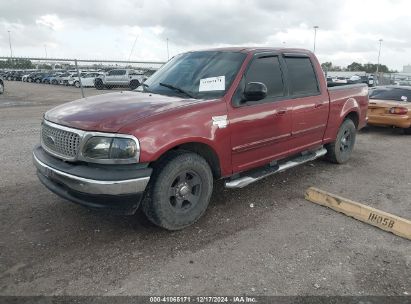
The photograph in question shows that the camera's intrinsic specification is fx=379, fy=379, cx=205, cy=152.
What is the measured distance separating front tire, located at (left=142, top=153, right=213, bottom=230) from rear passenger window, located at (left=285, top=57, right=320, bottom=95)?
195 cm

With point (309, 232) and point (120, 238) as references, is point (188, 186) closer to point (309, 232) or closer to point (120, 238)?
point (120, 238)

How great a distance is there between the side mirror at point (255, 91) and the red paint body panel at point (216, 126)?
13cm

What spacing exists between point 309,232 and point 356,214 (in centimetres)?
74

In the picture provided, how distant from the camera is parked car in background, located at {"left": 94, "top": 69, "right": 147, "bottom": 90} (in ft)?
91.5

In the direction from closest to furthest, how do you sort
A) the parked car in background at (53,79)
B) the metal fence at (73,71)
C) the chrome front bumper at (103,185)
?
the chrome front bumper at (103,185), the metal fence at (73,71), the parked car in background at (53,79)

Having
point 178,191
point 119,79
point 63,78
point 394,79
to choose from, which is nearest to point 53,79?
point 63,78

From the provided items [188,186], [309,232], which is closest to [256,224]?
[309,232]

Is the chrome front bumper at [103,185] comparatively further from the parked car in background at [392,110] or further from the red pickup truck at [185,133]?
the parked car in background at [392,110]

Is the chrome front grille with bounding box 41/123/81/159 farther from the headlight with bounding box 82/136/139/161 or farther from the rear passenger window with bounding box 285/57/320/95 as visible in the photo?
the rear passenger window with bounding box 285/57/320/95

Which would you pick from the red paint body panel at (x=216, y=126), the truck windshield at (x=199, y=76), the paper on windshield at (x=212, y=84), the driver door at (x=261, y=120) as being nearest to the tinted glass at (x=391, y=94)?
the red paint body panel at (x=216, y=126)

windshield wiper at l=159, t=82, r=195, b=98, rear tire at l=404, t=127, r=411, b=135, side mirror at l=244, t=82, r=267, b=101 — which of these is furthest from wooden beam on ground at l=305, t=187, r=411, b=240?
rear tire at l=404, t=127, r=411, b=135

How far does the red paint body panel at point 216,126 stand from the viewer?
11.6 feet

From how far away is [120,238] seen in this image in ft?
12.6

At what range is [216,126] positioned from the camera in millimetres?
4027
